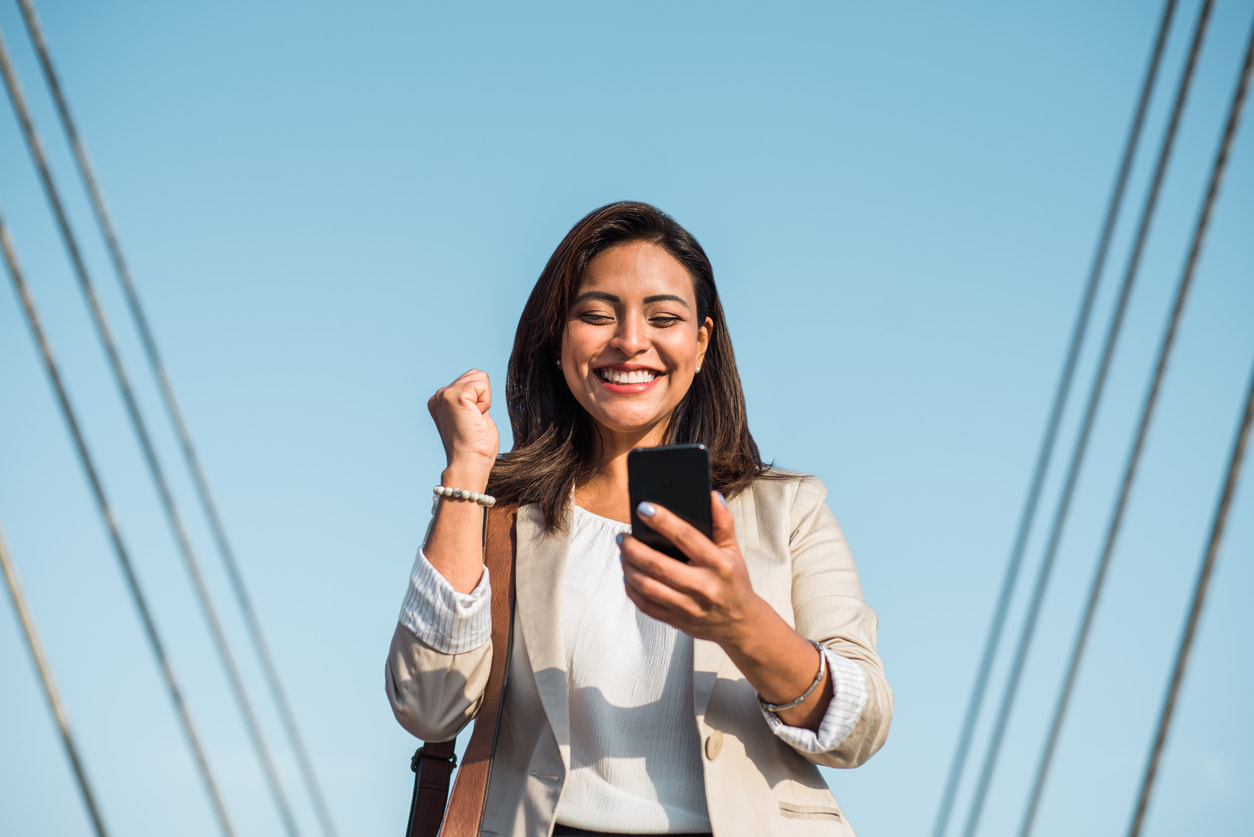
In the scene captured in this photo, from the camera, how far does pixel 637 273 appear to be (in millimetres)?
3092

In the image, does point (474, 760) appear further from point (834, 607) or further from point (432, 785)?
point (834, 607)

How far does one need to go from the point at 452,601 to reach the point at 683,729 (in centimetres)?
63

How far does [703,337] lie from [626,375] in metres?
0.46

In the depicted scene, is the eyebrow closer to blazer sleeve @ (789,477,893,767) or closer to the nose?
the nose

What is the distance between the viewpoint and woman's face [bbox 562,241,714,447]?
2.99 m

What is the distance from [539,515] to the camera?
291cm

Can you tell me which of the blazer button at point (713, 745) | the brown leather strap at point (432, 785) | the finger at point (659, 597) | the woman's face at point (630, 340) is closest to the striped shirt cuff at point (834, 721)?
the blazer button at point (713, 745)

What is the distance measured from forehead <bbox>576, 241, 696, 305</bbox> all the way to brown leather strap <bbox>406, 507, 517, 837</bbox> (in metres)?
0.85

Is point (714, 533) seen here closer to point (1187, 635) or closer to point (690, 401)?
point (1187, 635)

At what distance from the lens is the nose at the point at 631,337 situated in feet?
9.66

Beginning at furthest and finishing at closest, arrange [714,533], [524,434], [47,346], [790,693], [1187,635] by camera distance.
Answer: [524,434]
[790,693]
[714,533]
[47,346]
[1187,635]

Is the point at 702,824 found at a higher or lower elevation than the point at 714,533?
lower

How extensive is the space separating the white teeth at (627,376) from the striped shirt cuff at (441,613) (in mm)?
830

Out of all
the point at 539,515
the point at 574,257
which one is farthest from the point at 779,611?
the point at 574,257
